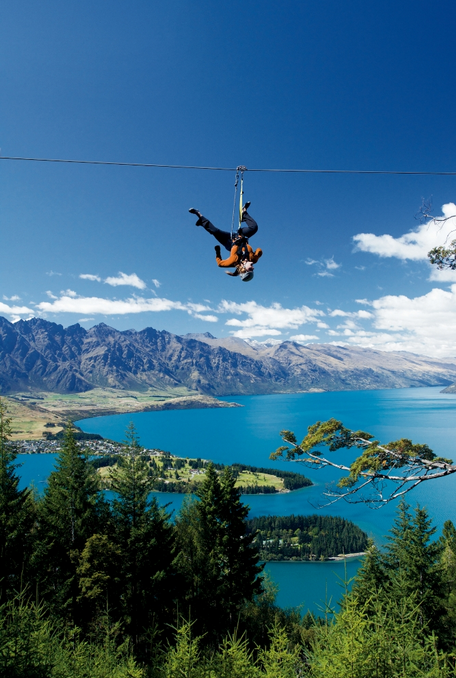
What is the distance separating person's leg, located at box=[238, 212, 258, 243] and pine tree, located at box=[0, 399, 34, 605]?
33.7 feet

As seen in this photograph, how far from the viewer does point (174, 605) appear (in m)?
12.6

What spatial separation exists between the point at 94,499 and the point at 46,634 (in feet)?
25.6

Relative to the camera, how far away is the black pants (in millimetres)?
5445

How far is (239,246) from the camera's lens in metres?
5.34

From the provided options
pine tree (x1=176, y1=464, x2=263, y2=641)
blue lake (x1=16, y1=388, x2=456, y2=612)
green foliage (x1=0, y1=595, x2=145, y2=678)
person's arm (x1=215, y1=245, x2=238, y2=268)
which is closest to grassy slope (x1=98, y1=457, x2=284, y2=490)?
blue lake (x1=16, y1=388, x2=456, y2=612)

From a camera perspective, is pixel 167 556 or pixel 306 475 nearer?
pixel 167 556

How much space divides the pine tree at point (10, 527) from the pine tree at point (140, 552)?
9.13 ft

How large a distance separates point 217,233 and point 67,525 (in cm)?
1129

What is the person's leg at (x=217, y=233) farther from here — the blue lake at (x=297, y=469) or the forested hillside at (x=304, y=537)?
the forested hillside at (x=304, y=537)

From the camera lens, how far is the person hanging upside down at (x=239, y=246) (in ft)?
17.4

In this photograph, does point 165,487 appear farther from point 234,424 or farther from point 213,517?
point 234,424

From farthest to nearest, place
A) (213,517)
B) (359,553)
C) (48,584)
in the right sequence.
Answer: (359,553)
(213,517)
(48,584)

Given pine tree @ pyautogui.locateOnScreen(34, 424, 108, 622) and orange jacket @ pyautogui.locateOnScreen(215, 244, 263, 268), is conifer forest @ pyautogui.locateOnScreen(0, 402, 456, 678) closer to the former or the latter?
pine tree @ pyautogui.locateOnScreen(34, 424, 108, 622)

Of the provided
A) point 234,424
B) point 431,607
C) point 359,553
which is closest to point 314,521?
point 359,553
